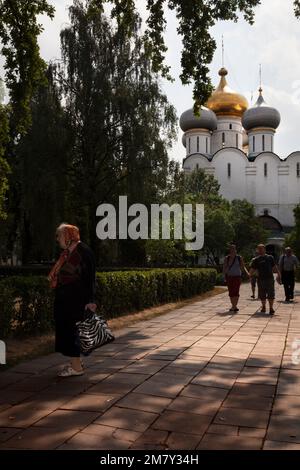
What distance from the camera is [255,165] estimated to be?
5866 centimetres

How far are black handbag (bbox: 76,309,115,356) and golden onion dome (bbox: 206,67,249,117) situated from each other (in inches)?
2384

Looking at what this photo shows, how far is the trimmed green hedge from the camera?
743 centimetres

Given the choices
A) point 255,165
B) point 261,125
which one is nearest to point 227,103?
point 261,125

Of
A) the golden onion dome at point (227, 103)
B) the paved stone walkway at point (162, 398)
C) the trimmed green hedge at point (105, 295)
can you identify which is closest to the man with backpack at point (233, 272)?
the trimmed green hedge at point (105, 295)

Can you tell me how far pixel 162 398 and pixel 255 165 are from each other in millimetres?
56571

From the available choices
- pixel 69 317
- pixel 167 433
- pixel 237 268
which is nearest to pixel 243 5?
pixel 237 268

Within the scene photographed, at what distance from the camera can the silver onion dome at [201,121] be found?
2352 inches

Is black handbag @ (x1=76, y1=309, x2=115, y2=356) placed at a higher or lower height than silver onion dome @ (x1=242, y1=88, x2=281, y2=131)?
lower

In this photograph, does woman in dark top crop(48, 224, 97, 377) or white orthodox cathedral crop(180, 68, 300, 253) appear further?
white orthodox cathedral crop(180, 68, 300, 253)

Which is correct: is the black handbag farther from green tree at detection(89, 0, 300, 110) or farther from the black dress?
green tree at detection(89, 0, 300, 110)

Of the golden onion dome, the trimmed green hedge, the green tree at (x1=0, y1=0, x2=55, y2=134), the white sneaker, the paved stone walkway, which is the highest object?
the golden onion dome

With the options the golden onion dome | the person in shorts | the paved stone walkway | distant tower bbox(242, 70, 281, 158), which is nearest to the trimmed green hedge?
the paved stone walkway
